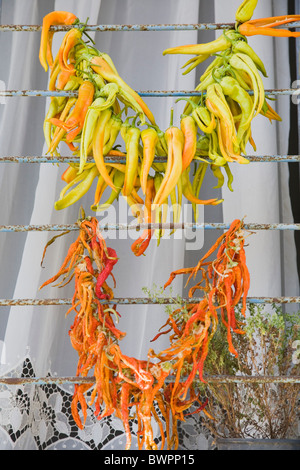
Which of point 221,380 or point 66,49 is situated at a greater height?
point 66,49

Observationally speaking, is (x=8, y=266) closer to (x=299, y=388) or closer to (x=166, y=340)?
(x=166, y=340)

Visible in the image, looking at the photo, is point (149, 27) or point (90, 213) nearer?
point (149, 27)

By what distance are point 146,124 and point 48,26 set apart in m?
0.32

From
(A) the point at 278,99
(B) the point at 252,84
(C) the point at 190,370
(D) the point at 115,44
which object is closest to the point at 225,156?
(B) the point at 252,84

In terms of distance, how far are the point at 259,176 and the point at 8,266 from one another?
2.52 ft

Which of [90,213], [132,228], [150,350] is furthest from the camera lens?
[90,213]

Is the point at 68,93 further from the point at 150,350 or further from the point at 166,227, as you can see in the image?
Result: the point at 150,350

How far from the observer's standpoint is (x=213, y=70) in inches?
53.6

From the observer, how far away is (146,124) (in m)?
1.33

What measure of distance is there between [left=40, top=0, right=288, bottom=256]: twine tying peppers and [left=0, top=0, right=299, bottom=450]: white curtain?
14.0 inches

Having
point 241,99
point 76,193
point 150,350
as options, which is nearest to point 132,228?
point 76,193

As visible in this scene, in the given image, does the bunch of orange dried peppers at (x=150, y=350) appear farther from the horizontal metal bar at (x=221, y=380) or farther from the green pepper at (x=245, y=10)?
the green pepper at (x=245, y=10)

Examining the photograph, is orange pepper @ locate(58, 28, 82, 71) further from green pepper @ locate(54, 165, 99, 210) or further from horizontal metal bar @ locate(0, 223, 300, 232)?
horizontal metal bar @ locate(0, 223, 300, 232)

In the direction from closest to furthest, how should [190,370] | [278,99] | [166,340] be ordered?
[190,370]
[166,340]
[278,99]
